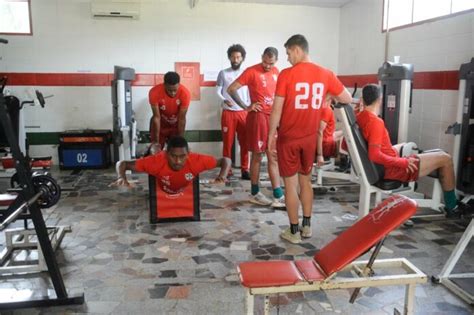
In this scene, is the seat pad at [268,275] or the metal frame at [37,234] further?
the metal frame at [37,234]

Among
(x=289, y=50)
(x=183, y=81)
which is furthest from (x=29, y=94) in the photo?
(x=289, y=50)

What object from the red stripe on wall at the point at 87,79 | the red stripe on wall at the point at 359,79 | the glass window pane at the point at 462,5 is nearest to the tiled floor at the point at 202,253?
the red stripe on wall at the point at 359,79

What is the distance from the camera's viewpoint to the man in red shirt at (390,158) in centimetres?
349

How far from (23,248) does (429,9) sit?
4.88 meters

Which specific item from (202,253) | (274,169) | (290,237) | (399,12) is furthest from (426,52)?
(202,253)

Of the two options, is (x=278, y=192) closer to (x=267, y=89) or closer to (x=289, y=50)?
(x=267, y=89)

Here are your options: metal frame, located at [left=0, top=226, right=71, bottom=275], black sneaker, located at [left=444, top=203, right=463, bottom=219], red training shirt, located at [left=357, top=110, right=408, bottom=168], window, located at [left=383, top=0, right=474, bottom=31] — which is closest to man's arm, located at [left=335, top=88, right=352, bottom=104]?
red training shirt, located at [left=357, top=110, right=408, bottom=168]

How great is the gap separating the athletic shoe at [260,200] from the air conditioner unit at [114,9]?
12.0ft

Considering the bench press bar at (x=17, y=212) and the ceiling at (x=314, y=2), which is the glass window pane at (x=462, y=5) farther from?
the bench press bar at (x=17, y=212)

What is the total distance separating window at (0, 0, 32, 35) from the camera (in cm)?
634

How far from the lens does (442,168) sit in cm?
363

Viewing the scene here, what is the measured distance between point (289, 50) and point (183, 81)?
384 cm

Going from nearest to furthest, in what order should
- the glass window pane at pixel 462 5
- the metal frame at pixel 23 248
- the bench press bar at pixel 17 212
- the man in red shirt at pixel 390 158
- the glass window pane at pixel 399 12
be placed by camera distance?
the bench press bar at pixel 17 212
the metal frame at pixel 23 248
the man in red shirt at pixel 390 158
the glass window pane at pixel 462 5
the glass window pane at pixel 399 12

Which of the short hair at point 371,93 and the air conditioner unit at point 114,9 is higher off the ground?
the air conditioner unit at point 114,9
